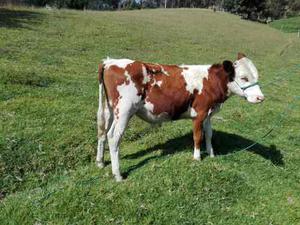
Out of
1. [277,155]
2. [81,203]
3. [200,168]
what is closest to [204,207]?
[200,168]

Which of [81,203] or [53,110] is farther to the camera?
[53,110]

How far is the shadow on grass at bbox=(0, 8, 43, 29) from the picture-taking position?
92.0 feet

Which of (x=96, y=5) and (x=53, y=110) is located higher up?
(x=53, y=110)

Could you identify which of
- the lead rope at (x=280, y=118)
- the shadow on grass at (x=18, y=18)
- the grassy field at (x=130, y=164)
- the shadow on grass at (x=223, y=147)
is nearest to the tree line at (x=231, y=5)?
the shadow on grass at (x=18, y=18)

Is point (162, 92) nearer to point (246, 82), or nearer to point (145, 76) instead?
point (145, 76)

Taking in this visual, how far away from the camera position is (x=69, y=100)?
46.8 feet

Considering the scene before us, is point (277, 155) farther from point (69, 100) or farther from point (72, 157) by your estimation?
point (69, 100)

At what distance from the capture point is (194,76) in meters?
9.99

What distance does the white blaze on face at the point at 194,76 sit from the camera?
9.85 m

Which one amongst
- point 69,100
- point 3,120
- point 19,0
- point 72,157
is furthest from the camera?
point 19,0

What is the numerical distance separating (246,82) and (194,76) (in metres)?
1.15

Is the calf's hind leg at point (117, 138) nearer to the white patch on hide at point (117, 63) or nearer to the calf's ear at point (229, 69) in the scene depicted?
the white patch on hide at point (117, 63)

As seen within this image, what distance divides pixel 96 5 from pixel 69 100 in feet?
324

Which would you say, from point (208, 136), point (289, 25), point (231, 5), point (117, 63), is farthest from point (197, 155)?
point (231, 5)
